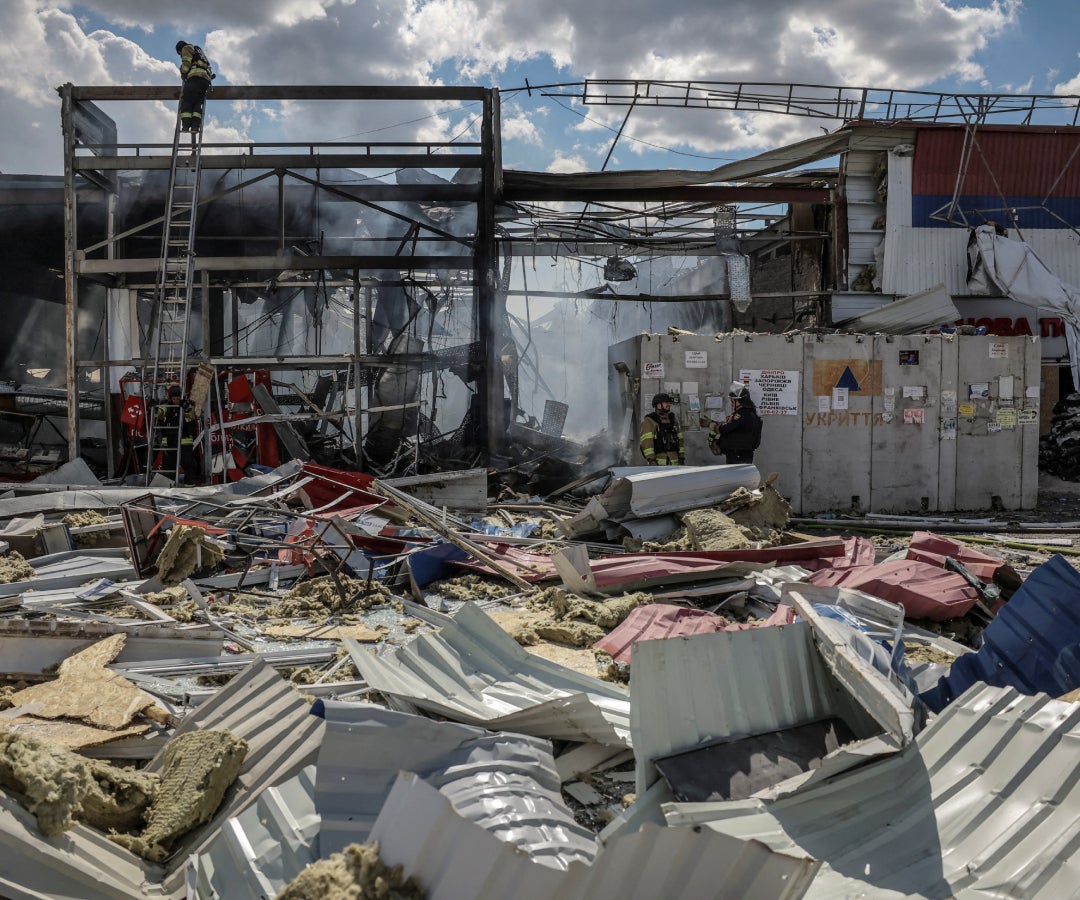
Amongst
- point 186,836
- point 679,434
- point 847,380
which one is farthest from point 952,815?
point 847,380

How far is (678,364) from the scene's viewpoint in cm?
1264

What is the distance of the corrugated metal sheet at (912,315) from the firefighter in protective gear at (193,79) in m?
10.7

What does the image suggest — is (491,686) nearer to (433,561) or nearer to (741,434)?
(433,561)

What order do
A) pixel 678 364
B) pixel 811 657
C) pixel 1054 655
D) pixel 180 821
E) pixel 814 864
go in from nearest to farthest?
pixel 814 864 < pixel 180 821 < pixel 811 657 < pixel 1054 655 < pixel 678 364

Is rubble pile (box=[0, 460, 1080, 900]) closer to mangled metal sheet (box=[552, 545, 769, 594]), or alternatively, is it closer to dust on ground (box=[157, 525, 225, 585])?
mangled metal sheet (box=[552, 545, 769, 594])

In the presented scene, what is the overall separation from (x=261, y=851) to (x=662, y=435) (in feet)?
31.2

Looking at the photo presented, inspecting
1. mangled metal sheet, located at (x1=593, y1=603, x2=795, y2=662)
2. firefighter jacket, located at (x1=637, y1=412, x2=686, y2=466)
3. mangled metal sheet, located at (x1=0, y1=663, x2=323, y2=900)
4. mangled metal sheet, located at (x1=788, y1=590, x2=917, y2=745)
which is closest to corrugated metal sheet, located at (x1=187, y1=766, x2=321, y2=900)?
mangled metal sheet, located at (x1=0, y1=663, x2=323, y2=900)

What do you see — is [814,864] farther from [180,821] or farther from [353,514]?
[353,514]

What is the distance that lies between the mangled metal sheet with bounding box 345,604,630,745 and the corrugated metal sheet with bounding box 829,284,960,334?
1133 centimetres

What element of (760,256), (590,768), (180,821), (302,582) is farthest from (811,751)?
(760,256)

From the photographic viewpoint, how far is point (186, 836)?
127 inches

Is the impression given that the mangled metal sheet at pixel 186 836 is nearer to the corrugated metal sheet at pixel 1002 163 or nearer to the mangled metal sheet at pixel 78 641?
the mangled metal sheet at pixel 78 641

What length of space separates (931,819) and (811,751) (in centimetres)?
55

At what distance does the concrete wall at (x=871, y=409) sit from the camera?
12.7m
